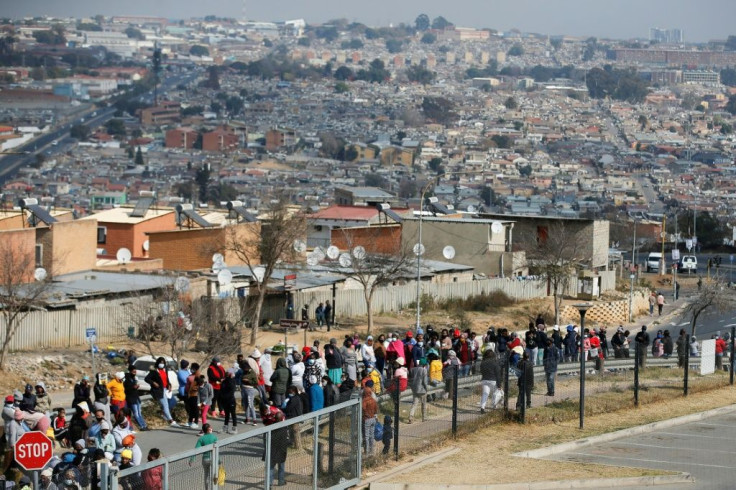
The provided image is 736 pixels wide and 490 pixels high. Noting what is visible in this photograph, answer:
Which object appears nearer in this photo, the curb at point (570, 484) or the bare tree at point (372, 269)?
the curb at point (570, 484)

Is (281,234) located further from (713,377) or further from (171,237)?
(713,377)

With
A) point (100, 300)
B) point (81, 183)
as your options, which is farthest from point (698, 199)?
point (100, 300)

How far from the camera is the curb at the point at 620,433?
1797cm

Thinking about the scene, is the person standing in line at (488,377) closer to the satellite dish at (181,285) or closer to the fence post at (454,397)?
the fence post at (454,397)

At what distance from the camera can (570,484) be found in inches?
648

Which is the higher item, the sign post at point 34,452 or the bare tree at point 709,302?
the sign post at point 34,452

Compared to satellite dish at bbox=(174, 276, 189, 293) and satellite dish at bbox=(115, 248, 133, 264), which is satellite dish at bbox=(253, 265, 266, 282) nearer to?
satellite dish at bbox=(174, 276, 189, 293)

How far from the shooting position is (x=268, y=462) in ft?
46.1

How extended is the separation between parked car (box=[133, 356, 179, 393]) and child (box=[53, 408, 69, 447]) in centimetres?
303

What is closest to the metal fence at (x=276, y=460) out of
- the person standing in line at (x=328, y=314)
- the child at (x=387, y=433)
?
the child at (x=387, y=433)

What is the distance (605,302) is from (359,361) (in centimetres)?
2156

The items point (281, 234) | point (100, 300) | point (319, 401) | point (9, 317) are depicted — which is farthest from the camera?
point (281, 234)

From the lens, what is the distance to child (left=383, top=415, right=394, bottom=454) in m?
16.6

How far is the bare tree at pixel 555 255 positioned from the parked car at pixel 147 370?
52.4 ft
